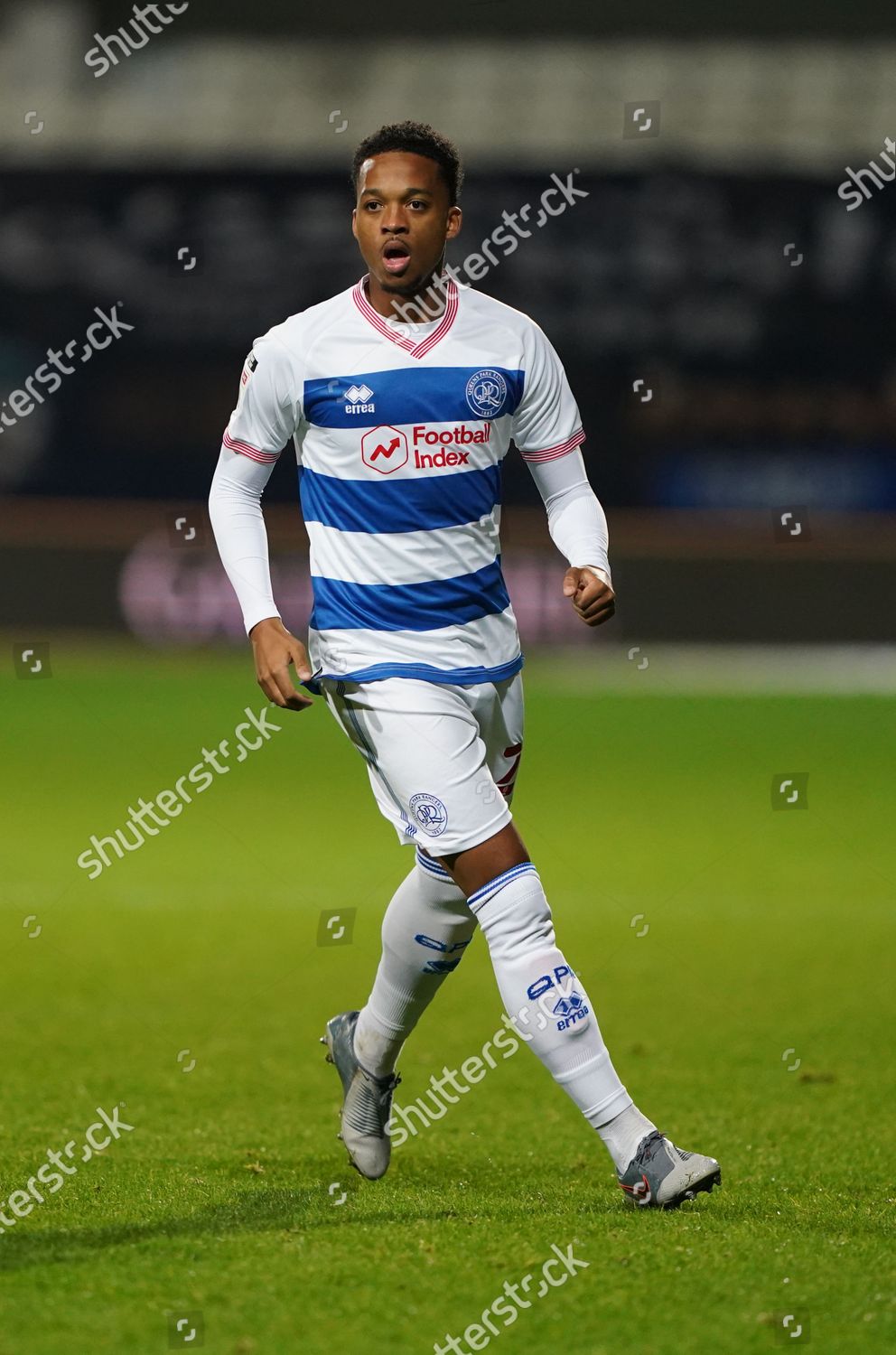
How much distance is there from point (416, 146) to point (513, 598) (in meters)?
A: 12.2

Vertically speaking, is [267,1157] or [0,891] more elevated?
[267,1157]

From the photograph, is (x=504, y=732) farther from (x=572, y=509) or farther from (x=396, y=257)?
(x=396, y=257)

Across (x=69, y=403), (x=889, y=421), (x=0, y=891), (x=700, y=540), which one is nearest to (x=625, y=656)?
(x=700, y=540)

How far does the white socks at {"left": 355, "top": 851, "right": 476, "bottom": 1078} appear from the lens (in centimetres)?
445

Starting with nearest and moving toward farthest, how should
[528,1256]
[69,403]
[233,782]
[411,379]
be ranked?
[528,1256], [411,379], [233,782], [69,403]

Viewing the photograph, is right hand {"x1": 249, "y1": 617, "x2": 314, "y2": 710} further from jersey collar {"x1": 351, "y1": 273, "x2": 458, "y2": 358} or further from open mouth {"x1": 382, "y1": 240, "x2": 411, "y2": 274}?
open mouth {"x1": 382, "y1": 240, "x2": 411, "y2": 274}

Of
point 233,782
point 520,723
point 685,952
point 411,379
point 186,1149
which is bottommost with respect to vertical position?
point 233,782

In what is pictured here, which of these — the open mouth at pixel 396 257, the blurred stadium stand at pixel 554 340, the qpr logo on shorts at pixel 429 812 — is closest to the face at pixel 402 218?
the open mouth at pixel 396 257

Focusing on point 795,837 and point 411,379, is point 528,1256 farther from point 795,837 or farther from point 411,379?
point 795,837

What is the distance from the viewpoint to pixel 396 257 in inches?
167

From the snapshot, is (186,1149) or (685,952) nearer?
(186,1149)

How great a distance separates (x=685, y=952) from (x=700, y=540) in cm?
962

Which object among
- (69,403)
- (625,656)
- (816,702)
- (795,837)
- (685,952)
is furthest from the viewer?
(69,403)

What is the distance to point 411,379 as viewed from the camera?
425 centimetres
